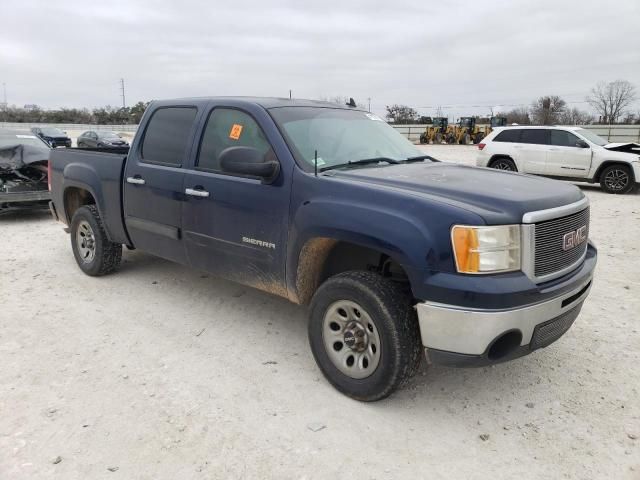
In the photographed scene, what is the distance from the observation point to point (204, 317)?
4.58 m

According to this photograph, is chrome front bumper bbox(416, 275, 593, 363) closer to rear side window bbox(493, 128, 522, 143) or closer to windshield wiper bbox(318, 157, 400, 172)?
windshield wiper bbox(318, 157, 400, 172)

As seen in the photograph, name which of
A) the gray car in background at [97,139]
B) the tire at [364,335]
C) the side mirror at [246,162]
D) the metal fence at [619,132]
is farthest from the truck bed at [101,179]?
the metal fence at [619,132]

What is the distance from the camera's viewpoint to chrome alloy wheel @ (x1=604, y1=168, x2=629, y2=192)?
12438 millimetres

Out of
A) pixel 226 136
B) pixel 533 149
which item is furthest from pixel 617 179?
pixel 226 136

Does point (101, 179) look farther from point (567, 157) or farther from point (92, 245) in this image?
point (567, 157)

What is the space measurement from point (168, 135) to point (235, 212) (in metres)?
1.30

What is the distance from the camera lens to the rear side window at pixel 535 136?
1344 centimetres

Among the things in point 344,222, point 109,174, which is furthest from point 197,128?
point 344,222

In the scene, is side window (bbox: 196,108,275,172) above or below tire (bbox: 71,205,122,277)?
above

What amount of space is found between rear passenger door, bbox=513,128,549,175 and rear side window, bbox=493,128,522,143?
0.13 m

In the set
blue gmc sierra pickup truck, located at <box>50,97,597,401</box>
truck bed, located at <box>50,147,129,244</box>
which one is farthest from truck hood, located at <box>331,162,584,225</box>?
truck bed, located at <box>50,147,129,244</box>

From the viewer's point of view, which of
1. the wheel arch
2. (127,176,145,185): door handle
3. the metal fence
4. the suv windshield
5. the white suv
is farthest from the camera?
the metal fence

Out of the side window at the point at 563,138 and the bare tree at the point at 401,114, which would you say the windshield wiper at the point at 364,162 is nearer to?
the side window at the point at 563,138

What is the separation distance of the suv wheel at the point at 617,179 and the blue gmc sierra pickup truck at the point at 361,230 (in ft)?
33.6
